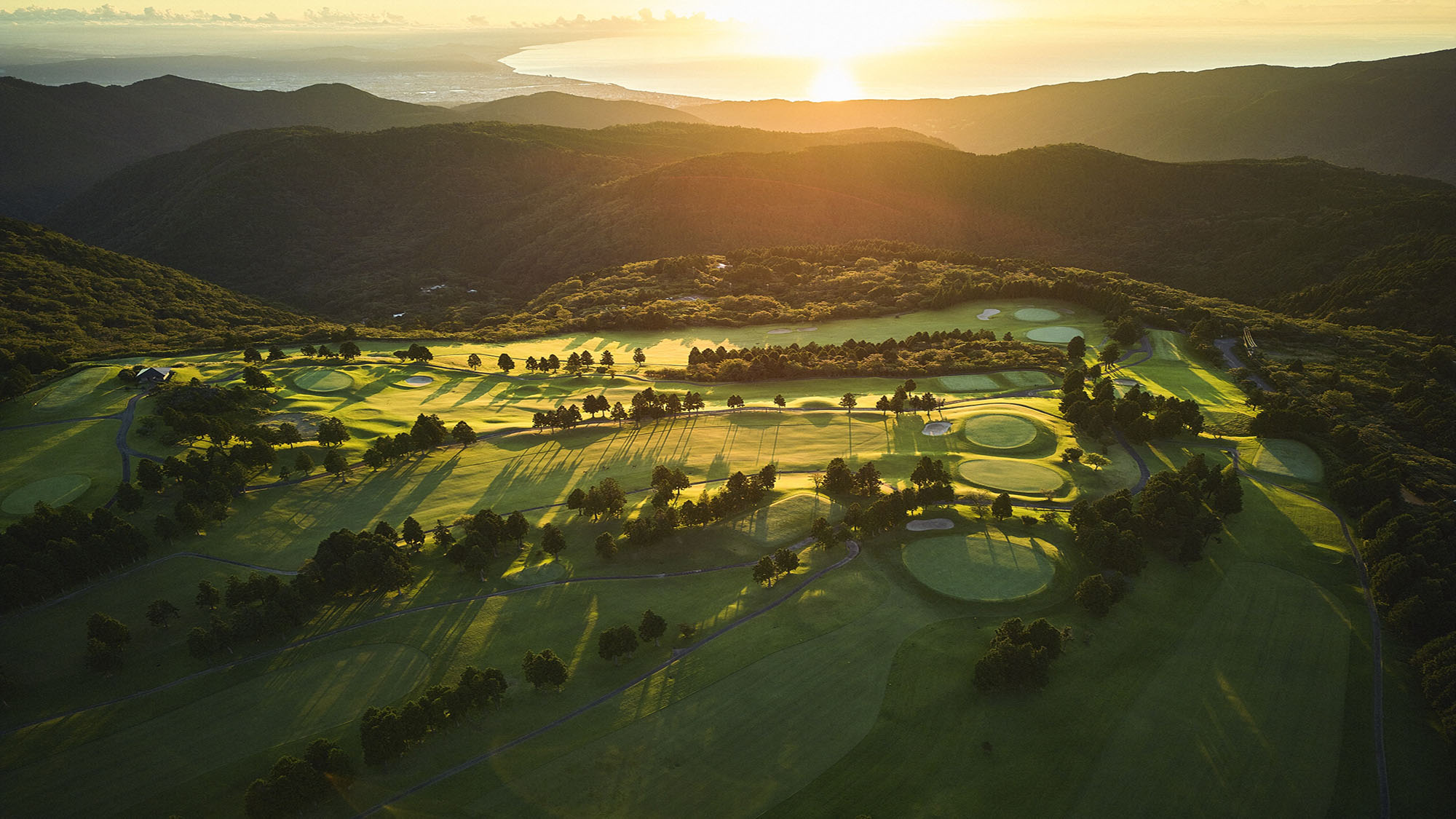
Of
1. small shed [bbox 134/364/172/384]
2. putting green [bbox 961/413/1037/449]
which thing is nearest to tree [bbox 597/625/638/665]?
putting green [bbox 961/413/1037/449]

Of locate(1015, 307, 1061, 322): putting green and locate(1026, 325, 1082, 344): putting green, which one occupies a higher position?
locate(1015, 307, 1061, 322): putting green

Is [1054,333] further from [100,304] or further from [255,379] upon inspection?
[100,304]

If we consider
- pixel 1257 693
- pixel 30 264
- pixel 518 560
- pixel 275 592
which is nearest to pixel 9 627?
pixel 275 592

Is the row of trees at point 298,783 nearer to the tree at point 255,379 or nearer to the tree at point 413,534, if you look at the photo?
the tree at point 413,534

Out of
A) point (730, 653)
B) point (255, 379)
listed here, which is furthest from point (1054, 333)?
point (255, 379)

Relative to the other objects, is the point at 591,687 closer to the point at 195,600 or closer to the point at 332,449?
the point at 195,600

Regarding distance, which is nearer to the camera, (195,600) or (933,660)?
(933,660)

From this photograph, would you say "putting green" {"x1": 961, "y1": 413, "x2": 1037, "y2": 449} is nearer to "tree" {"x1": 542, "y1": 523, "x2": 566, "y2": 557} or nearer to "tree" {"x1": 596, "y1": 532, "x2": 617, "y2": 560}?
"tree" {"x1": 596, "y1": 532, "x2": 617, "y2": 560}

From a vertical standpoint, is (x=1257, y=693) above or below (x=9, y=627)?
above
